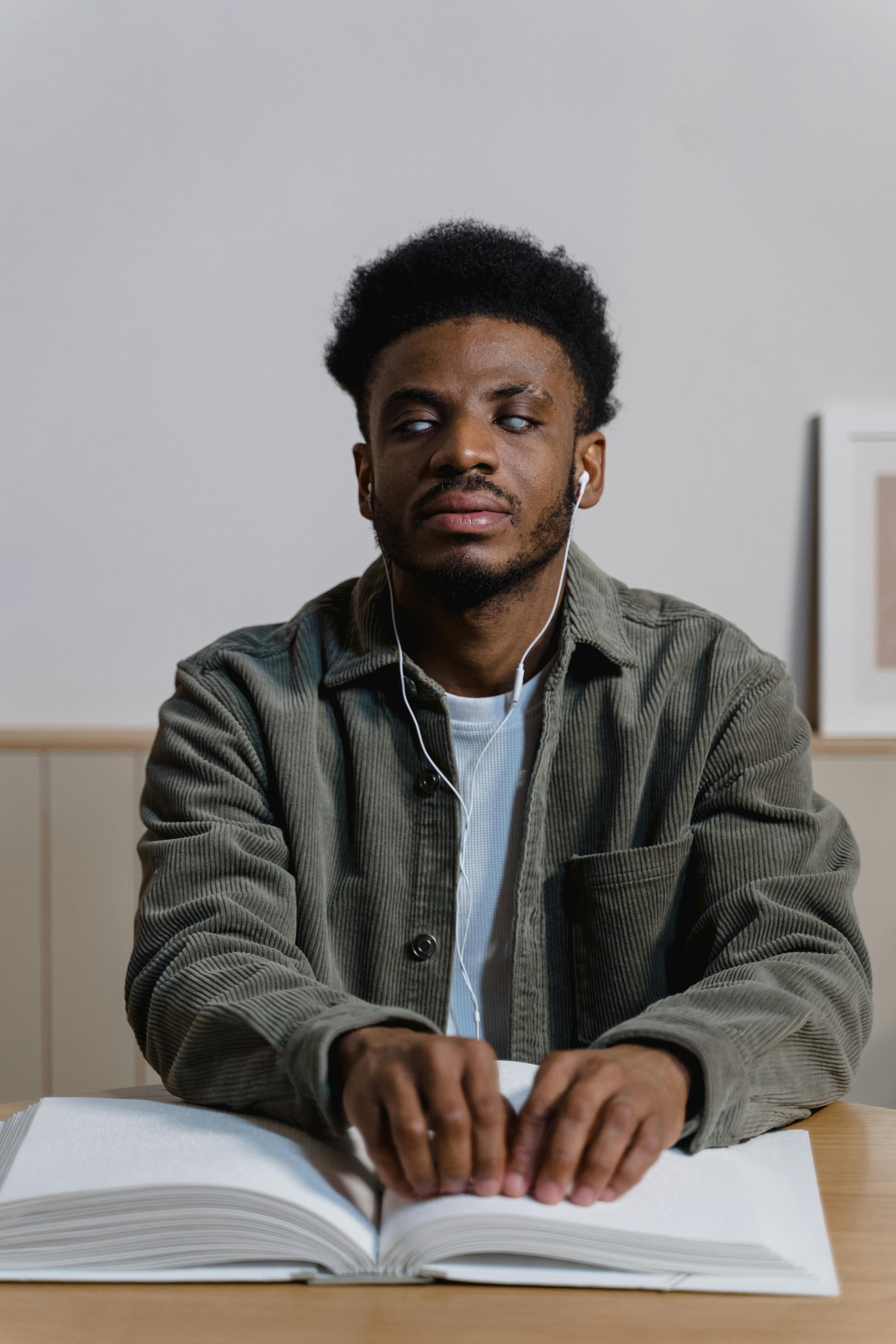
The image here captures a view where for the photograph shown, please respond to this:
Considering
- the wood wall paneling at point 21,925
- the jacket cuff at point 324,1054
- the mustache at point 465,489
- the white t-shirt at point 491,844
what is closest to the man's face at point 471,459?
the mustache at point 465,489

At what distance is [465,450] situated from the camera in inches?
49.4

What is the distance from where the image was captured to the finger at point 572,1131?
73 centimetres

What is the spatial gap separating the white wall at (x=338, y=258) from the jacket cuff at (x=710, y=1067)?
1243mm

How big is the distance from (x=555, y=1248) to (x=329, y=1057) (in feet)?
0.70

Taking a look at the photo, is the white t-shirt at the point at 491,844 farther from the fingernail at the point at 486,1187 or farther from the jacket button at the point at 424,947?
the fingernail at the point at 486,1187

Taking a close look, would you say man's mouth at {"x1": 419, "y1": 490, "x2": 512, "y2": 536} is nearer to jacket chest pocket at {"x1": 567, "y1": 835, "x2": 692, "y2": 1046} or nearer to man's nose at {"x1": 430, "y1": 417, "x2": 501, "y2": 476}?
man's nose at {"x1": 430, "y1": 417, "x2": 501, "y2": 476}

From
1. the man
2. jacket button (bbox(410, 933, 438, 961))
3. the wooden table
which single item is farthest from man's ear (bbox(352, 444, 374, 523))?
the wooden table

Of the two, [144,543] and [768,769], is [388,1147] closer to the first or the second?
[768,769]

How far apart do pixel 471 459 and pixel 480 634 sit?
0.69 ft

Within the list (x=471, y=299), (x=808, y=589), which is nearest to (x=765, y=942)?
(x=471, y=299)

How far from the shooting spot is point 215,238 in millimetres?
2041

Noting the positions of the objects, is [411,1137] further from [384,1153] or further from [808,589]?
[808,589]

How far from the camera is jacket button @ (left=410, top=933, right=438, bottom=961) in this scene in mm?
1247

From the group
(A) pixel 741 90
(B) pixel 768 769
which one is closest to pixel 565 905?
(B) pixel 768 769
